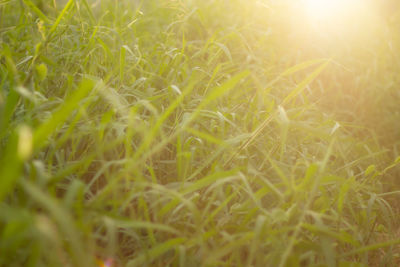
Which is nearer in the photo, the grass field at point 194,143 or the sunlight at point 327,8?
the grass field at point 194,143

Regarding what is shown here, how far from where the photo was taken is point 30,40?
1461 mm

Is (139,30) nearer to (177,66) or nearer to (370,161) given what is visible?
(177,66)

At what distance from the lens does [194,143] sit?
1.18 metres

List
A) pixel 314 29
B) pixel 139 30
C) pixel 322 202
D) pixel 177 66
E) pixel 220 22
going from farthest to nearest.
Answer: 1. pixel 314 29
2. pixel 220 22
3. pixel 139 30
4. pixel 177 66
5. pixel 322 202

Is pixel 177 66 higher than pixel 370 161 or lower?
higher

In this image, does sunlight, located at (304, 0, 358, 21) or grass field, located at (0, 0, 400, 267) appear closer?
grass field, located at (0, 0, 400, 267)

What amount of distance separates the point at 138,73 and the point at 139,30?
55 centimetres

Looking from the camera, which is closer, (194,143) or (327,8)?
(194,143)

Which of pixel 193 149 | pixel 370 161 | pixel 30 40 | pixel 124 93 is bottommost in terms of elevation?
pixel 370 161

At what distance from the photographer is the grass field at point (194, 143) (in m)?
0.70

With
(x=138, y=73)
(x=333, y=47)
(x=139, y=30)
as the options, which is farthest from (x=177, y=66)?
(x=333, y=47)

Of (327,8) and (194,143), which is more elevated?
(327,8)

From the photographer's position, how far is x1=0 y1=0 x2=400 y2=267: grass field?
698 mm

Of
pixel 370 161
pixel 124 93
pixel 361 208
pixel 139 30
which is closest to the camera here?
pixel 361 208
